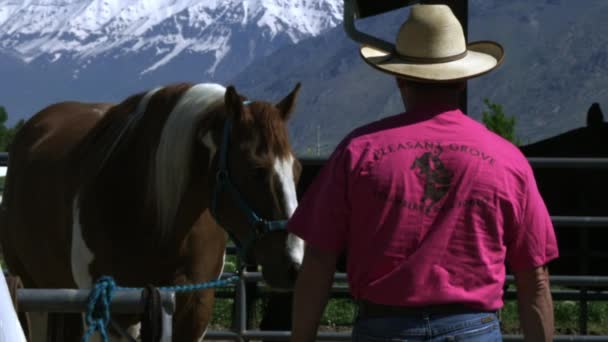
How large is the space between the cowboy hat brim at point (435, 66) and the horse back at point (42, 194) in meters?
2.55

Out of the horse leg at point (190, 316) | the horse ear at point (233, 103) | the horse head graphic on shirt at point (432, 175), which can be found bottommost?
the horse leg at point (190, 316)

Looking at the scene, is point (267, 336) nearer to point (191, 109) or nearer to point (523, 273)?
point (191, 109)

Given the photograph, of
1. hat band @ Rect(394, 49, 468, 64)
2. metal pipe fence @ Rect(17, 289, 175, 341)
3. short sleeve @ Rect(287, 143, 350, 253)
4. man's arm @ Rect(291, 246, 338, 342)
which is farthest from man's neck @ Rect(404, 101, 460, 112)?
metal pipe fence @ Rect(17, 289, 175, 341)

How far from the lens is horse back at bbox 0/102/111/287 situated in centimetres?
551

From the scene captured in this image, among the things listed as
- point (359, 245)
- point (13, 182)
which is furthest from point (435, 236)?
point (13, 182)

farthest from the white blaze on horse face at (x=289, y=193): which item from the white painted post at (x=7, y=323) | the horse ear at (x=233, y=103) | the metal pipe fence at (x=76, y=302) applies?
the white painted post at (x=7, y=323)

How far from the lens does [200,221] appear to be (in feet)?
16.6

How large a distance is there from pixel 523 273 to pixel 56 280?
3208mm

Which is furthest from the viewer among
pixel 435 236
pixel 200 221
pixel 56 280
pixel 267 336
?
pixel 267 336

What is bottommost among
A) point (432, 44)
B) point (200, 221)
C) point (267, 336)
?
point (267, 336)

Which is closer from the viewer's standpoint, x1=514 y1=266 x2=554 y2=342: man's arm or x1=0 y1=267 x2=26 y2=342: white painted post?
x1=0 y1=267 x2=26 y2=342: white painted post

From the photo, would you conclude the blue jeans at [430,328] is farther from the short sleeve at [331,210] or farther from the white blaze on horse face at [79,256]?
the white blaze on horse face at [79,256]

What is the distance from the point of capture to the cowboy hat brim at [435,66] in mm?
2947

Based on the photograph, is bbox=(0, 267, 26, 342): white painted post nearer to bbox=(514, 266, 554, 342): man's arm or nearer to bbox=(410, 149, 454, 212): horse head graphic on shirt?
bbox=(410, 149, 454, 212): horse head graphic on shirt
